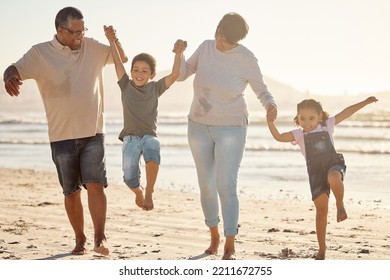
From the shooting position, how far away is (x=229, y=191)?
5.52 m

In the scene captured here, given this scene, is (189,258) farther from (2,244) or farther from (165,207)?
(165,207)

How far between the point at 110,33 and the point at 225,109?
3.88 feet

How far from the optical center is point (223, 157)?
5.52 metres

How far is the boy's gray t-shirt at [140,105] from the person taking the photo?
5.85 meters

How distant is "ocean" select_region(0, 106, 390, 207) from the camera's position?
10.7 m

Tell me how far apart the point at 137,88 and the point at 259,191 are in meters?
5.03

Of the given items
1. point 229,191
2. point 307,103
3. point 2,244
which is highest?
point 307,103

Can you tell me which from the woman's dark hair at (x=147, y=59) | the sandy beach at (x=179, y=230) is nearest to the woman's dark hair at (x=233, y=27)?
the woman's dark hair at (x=147, y=59)

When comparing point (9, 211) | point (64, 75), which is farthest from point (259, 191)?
point (64, 75)

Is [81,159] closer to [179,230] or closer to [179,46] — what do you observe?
[179,46]

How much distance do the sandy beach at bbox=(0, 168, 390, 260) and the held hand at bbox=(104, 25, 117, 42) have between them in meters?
1.83

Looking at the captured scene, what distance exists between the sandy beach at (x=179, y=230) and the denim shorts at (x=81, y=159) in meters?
0.67

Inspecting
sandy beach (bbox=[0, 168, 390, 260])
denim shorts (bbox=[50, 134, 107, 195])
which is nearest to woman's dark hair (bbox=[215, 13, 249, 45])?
denim shorts (bbox=[50, 134, 107, 195])

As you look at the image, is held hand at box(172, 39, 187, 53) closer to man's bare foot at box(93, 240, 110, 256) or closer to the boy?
the boy
